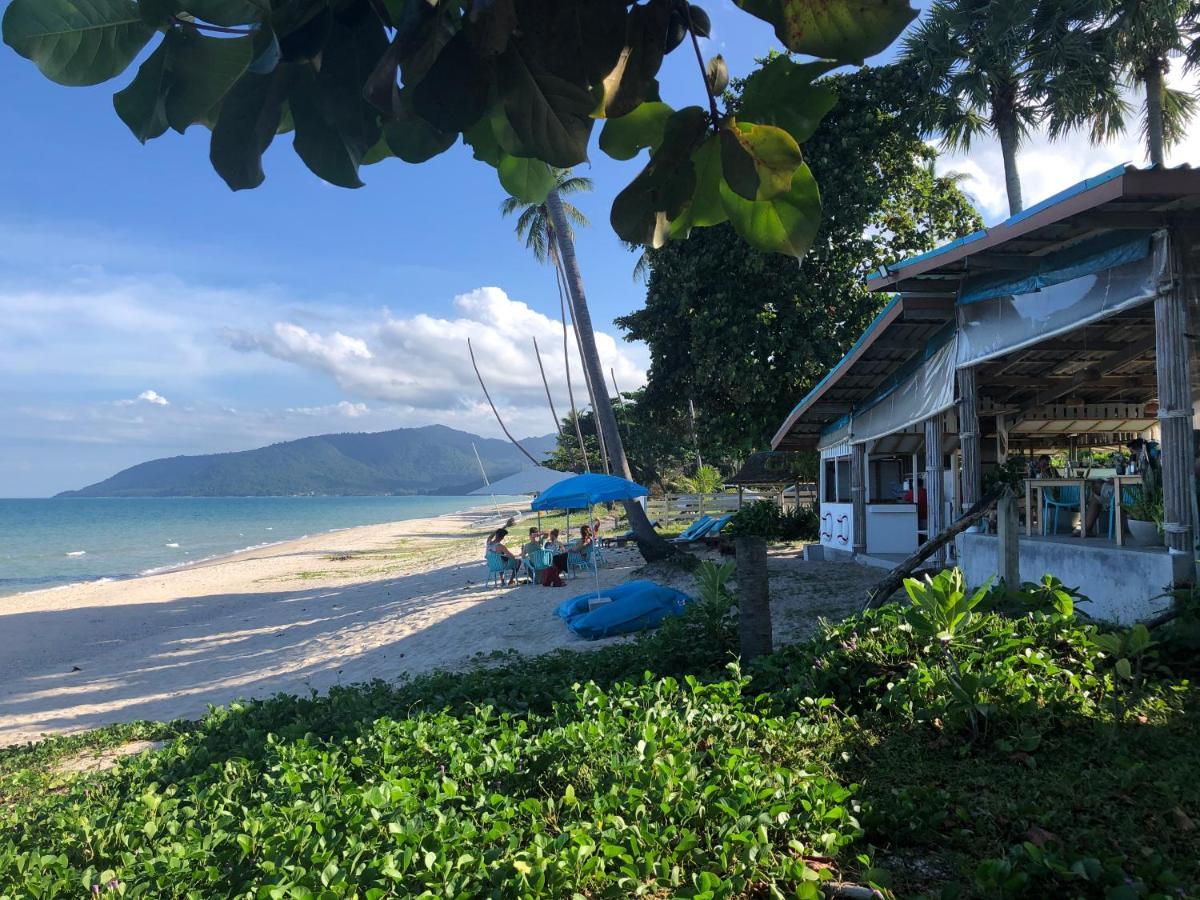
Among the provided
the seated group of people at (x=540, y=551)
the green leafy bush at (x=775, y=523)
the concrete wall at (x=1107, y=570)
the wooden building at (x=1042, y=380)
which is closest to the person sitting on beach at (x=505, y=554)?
the seated group of people at (x=540, y=551)

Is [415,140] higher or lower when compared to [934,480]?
higher

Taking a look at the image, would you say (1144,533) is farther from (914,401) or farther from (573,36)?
(573,36)

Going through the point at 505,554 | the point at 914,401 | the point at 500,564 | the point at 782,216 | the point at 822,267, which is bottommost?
the point at 500,564

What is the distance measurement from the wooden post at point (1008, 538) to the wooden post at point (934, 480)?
139 inches

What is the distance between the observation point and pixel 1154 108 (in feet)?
58.7

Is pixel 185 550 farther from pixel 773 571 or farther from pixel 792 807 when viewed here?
pixel 792 807

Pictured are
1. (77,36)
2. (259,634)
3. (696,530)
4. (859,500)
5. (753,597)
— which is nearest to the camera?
(77,36)

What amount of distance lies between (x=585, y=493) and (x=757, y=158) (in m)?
12.7

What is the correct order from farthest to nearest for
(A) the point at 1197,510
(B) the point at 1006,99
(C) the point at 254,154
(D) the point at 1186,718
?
(B) the point at 1006,99, (A) the point at 1197,510, (D) the point at 1186,718, (C) the point at 254,154

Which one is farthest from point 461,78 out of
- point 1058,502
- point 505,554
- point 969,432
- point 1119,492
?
point 505,554

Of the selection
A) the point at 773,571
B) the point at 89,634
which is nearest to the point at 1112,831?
the point at 773,571

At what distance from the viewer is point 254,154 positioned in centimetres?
98

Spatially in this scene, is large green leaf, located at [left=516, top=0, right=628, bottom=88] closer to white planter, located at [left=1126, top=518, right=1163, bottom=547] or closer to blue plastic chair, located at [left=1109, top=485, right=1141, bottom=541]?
white planter, located at [left=1126, top=518, right=1163, bottom=547]

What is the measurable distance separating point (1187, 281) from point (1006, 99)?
52.3 ft
